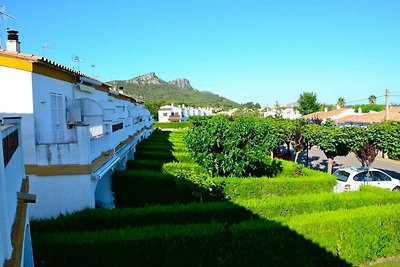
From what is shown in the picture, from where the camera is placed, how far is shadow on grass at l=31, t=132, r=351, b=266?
792 centimetres

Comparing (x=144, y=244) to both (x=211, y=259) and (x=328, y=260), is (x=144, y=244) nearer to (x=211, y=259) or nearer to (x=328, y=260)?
(x=211, y=259)

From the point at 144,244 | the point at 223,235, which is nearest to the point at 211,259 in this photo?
the point at 223,235

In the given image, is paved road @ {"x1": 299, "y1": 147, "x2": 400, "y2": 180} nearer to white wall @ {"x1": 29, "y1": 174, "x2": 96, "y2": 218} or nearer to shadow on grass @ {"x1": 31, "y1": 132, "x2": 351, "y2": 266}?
shadow on grass @ {"x1": 31, "y1": 132, "x2": 351, "y2": 266}

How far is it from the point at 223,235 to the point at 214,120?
9370 millimetres

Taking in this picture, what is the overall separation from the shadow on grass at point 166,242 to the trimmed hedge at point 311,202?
2003mm

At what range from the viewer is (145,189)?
48.2 ft

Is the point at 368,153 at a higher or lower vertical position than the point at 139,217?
higher

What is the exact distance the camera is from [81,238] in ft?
26.4

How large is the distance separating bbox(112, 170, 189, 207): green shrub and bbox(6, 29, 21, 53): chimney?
249 inches

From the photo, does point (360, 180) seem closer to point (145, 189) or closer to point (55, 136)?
point (145, 189)

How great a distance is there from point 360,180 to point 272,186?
5.27 m

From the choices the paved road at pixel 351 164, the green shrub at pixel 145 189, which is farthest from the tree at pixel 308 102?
the green shrub at pixel 145 189

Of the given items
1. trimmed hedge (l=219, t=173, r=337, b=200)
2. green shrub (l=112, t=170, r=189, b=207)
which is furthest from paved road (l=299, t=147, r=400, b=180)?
green shrub (l=112, t=170, r=189, b=207)

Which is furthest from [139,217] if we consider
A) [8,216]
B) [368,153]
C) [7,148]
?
[368,153]
